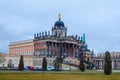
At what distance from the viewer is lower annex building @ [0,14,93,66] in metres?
161

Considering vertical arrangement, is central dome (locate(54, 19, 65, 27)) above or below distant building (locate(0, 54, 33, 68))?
above

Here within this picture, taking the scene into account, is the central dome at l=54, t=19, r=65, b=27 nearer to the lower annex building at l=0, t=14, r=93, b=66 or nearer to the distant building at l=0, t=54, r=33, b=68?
the lower annex building at l=0, t=14, r=93, b=66

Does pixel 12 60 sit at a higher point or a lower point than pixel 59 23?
lower

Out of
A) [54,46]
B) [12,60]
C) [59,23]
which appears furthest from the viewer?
[59,23]

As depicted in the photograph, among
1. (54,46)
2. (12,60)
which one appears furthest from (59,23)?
(12,60)

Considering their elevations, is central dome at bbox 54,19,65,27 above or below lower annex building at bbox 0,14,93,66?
above

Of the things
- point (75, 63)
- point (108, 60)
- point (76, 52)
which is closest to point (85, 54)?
point (76, 52)

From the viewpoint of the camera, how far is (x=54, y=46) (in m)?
167

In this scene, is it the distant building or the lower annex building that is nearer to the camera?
the distant building

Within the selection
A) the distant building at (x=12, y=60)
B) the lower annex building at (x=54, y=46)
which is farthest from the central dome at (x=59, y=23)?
the distant building at (x=12, y=60)

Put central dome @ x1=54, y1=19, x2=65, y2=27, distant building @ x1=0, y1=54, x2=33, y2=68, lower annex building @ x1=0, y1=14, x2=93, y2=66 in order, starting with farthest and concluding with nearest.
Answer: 1. central dome @ x1=54, y1=19, x2=65, y2=27
2. lower annex building @ x1=0, y1=14, x2=93, y2=66
3. distant building @ x1=0, y1=54, x2=33, y2=68

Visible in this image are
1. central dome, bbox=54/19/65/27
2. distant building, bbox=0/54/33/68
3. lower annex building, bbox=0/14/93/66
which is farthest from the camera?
central dome, bbox=54/19/65/27

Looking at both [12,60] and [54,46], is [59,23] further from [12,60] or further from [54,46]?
[12,60]

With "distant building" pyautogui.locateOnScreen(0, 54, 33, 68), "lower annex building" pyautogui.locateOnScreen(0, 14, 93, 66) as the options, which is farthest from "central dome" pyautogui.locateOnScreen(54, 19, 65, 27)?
"distant building" pyautogui.locateOnScreen(0, 54, 33, 68)
